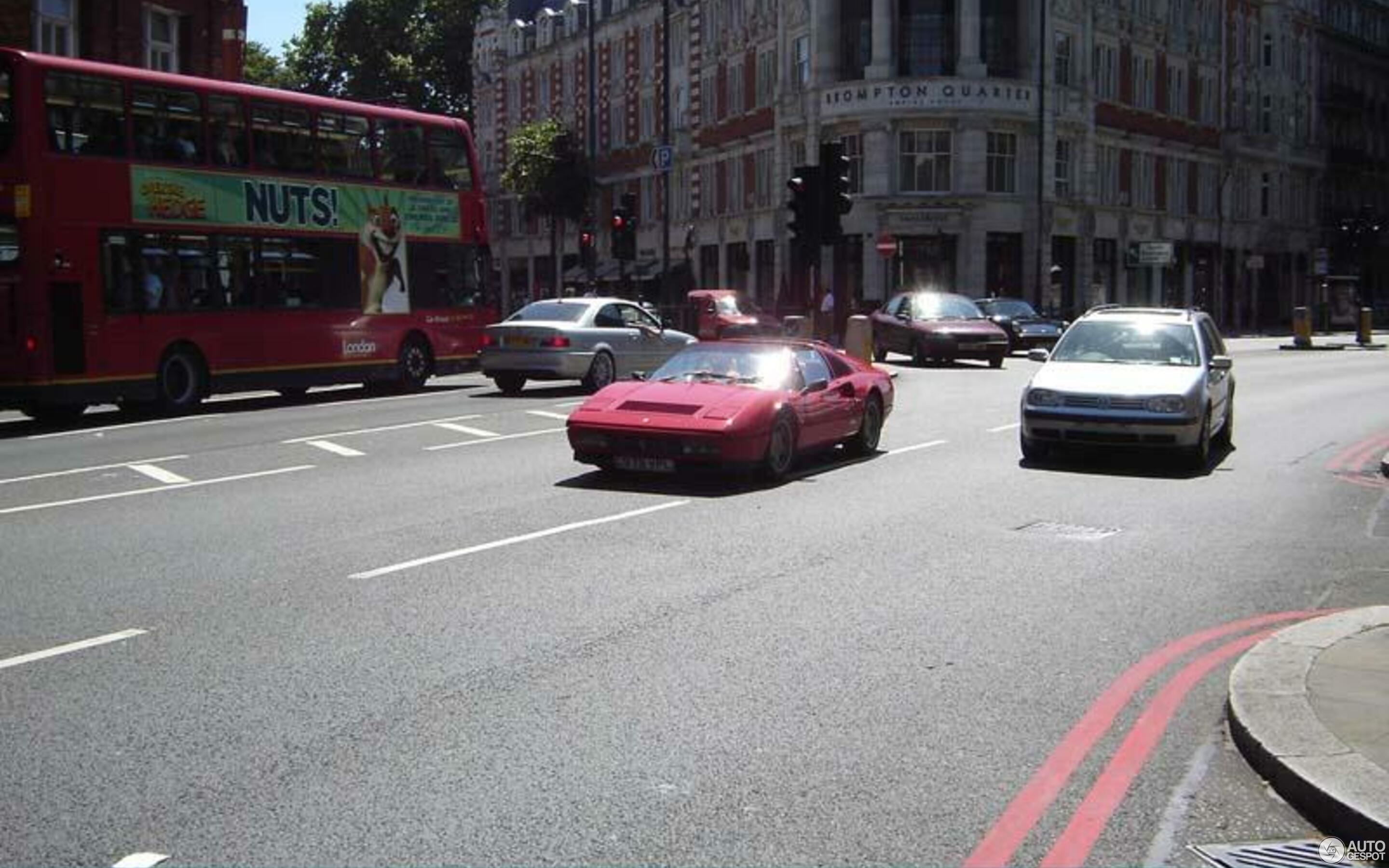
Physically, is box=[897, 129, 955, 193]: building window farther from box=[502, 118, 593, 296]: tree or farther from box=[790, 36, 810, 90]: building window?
box=[502, 118, 593, 296]: tree

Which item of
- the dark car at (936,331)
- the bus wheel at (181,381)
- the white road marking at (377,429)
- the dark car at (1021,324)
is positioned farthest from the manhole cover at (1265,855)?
the dark car at (1021,324)

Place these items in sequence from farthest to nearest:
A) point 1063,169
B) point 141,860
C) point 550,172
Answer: point 550,172, point 1063,169, point 141,860

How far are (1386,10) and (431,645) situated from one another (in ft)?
312

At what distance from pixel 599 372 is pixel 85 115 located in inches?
322

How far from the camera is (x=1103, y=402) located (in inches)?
537

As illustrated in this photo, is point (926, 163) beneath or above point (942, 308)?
above

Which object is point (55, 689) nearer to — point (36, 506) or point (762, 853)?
point (762, 853)

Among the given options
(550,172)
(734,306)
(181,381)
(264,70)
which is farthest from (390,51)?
(181,381)

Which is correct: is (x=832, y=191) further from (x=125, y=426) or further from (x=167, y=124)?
(x=125, y=426)

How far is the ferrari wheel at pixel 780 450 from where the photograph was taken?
12.4 metres

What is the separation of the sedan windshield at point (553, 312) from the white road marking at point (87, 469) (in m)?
8.69

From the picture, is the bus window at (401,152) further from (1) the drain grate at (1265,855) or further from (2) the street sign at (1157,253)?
(2) the street sign at (1157,253)

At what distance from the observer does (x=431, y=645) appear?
6.80 m

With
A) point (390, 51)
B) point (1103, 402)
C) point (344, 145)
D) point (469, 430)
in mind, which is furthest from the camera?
point (390, 51)
